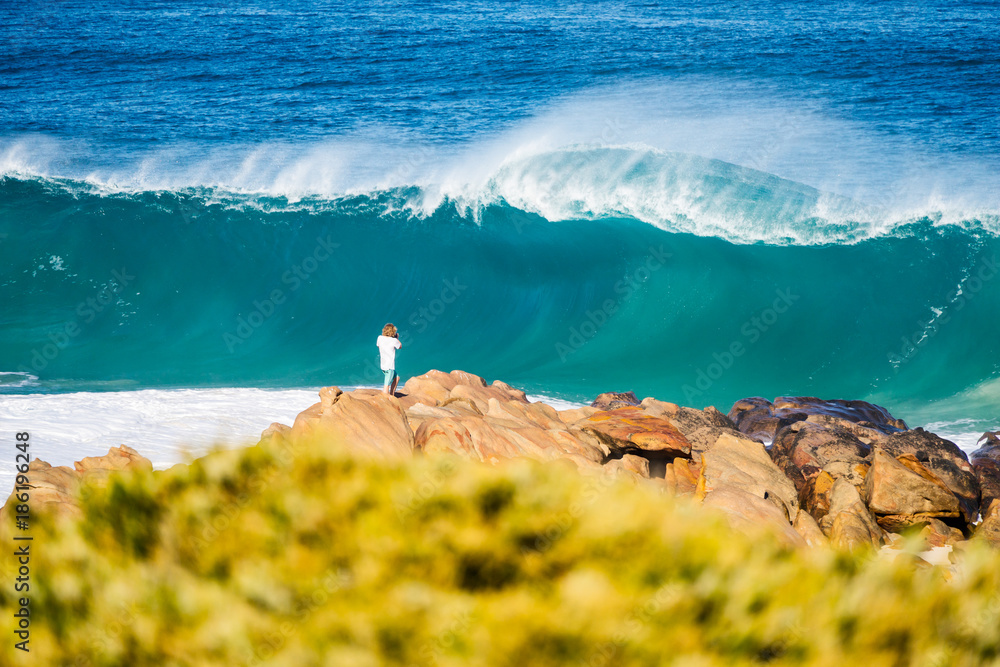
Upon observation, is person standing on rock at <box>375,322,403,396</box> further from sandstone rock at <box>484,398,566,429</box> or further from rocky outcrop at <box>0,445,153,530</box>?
rocky outcrop at <box>0,445,153,530</box>

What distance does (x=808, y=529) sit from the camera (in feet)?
20.4

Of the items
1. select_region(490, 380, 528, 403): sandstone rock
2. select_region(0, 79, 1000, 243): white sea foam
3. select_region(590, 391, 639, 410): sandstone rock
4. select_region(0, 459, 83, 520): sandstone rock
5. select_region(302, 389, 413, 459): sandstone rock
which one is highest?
select_region(0, 79, 1000, 243): white sea foam

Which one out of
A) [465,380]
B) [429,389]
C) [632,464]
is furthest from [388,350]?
[632,464]

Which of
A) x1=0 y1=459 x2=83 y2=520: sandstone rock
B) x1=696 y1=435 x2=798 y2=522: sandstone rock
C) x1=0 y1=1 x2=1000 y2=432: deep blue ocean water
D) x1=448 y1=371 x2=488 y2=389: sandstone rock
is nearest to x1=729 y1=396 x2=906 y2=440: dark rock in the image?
x1=696 y1=435 x2=798 y2=522: sandstone rock

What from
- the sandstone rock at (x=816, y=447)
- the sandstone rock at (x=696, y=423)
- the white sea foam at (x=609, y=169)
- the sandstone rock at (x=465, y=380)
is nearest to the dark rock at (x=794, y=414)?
the sandstone rock at (x=696, y=423)

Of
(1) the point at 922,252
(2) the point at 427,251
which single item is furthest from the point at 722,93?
(2) the point at 427,251

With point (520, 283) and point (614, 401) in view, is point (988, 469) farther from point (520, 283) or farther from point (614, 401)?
point (520, 283)

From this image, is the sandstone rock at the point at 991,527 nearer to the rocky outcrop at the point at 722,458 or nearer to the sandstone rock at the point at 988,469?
the rocky outcrop at the point at 722,458

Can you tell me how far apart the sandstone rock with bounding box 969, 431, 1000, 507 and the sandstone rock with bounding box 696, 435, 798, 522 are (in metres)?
2.15

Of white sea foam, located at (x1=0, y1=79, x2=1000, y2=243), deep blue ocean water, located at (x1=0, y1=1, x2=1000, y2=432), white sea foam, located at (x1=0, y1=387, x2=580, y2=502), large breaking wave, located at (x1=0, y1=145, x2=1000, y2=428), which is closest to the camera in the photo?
white sea foam, located at (x1=0, y1=387, x2=580, y2=502)

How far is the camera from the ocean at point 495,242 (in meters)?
13.4

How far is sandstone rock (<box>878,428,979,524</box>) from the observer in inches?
285

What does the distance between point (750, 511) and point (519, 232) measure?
39.6ft

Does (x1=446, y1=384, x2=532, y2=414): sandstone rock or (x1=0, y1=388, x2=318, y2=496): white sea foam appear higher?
(x1=446, y1=384, x2=532, y2=414): sandstone rock
